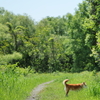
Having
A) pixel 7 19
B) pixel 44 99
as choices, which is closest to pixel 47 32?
pixel 7 19

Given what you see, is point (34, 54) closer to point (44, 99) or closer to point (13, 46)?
point (13, 46)

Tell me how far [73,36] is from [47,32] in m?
6.85

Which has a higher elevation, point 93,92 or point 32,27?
point 32,27

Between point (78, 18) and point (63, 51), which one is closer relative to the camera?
point (78, 18)

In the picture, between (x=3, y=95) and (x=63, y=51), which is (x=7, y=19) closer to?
(x=63, y=51)

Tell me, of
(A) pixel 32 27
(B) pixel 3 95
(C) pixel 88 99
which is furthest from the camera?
(A) pixel 32 27

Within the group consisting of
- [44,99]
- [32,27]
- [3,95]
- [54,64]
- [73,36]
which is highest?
[32,27]

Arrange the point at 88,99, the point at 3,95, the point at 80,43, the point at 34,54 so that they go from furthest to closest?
the point at 34,54, the point at 80,43, the point at 3,95, the point at 88,99

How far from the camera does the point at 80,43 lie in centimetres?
3628

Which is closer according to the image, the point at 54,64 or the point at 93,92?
the point at 93,92

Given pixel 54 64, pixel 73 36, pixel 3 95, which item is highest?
pixel 73 36

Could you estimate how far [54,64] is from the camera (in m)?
40.0

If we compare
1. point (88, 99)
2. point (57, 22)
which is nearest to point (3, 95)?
point (88, 99)

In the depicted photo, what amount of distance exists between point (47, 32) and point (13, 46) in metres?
9.09
